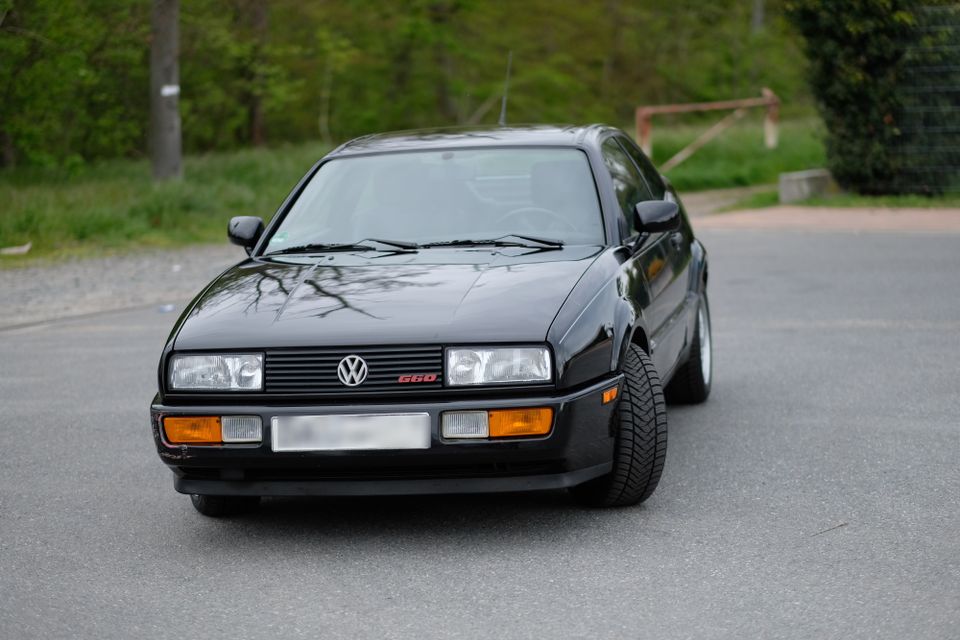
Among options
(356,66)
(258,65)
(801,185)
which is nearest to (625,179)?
(801,185)

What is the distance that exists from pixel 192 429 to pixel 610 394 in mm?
1462

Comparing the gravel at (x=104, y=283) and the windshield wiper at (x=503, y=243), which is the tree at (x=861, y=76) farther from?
the windshield wiper at (x=503, y=243)

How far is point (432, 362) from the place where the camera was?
475cm

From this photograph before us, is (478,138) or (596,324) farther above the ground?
(478,138)

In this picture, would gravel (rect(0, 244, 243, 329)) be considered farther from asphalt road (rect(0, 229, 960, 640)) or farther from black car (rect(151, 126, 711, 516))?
black car (rect(151, 126, 711, 516))

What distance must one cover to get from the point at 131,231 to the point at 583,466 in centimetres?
1301

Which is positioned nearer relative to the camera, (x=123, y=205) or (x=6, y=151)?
(x=123, y=205)

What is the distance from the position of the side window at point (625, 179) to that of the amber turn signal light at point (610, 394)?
1.25m

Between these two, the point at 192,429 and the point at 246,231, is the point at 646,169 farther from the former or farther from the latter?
the point at 192,429

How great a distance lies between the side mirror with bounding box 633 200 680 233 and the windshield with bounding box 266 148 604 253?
18 centimetres

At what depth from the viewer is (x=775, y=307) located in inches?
434

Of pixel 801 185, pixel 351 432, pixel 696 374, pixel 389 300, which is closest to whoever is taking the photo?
pixel 351 432

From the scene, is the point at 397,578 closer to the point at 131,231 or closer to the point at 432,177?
the point at 432,177

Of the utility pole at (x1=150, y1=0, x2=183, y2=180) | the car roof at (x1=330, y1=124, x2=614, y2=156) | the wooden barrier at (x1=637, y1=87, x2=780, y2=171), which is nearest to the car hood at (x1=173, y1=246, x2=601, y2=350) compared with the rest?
the car roof at (x1=330, y1=124, x2=614, y2=156)
